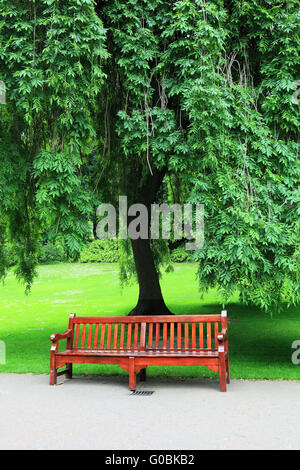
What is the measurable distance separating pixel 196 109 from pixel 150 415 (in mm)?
4558

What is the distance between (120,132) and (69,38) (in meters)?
1.72

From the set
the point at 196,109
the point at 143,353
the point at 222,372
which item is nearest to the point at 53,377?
the point at 143,353

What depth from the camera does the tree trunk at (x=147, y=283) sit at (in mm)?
14109

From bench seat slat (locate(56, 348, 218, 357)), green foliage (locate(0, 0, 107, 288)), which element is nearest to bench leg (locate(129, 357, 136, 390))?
bench seat slat (locate(56, 348, 218, 357))

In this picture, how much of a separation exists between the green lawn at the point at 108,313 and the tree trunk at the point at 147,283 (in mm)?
2260

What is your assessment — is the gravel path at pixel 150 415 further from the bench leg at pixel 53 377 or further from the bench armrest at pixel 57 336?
the bench armrest at pixel 57 336

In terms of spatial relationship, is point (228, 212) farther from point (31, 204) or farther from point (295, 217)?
point (31, 204)

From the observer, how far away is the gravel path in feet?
15.3

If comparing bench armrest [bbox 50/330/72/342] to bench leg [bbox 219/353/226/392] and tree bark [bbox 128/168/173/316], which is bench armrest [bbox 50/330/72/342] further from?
tree bark [bbox 128/168/173/316]

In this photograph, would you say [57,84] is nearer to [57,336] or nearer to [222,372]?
[57,336]

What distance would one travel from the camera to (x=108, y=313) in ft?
56.2

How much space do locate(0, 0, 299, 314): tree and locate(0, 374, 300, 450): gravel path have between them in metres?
1.62
